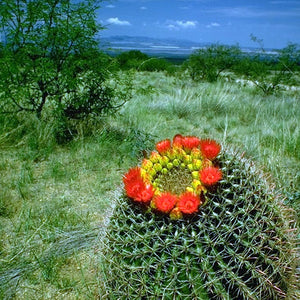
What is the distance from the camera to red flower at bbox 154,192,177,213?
5.21 feet

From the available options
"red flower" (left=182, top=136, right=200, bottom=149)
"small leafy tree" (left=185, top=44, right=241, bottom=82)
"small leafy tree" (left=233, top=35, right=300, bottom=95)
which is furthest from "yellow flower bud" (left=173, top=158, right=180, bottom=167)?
"small leafy tree" (left=185, top=44, right=241, bottom=82)

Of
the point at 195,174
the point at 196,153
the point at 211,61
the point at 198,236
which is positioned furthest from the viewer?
the point at 211,61

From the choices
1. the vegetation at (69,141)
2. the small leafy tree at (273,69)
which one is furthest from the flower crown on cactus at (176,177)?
the small leafy tree at (273,69)

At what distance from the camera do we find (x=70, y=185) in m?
3.44

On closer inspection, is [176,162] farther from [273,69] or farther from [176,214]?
[273,69]

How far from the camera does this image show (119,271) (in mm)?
1681

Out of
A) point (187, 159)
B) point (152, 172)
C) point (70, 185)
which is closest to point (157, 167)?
point (152, 172)

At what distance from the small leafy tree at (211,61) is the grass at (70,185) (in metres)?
7.20

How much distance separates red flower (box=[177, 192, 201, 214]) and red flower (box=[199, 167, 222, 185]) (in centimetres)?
9

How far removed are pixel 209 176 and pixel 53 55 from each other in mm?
3605

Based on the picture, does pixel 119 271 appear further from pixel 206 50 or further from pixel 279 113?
pixel 206 50

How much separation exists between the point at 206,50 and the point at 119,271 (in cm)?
1368

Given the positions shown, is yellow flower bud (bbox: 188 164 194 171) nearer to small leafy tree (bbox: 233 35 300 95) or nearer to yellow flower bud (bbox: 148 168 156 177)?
yellow flower bud (bbox: 148 168 156 177)

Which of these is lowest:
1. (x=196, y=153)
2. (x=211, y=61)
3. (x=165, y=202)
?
(x=211, y=61)
